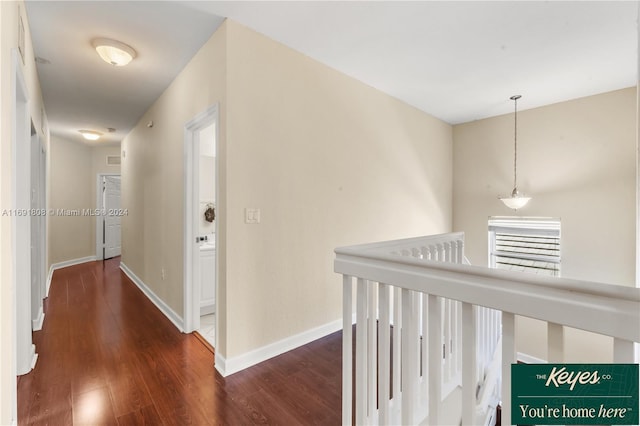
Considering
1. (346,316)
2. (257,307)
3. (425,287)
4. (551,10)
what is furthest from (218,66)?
(551,10)

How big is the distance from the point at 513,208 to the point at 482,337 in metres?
2.75

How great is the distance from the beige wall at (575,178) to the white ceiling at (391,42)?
13.9 inches

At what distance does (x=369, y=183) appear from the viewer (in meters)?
3.43

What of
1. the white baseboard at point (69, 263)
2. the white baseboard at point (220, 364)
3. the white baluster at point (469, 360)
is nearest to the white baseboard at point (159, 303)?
the white baseboard at point (220, 364)

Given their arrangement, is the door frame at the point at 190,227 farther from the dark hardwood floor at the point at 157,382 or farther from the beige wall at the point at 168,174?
the dark hardwood floor at the point at 157,382

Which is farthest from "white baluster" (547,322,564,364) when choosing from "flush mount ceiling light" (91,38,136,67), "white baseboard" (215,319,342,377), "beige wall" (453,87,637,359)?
"beige wall" (453,87,637,359)

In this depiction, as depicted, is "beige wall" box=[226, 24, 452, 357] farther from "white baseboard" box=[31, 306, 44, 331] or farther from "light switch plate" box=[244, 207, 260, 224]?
"white baseboard" box=[31, 306, 44, 331]

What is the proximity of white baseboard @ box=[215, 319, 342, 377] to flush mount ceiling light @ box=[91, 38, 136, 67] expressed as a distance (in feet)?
8.78

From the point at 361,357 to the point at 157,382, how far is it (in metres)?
1.66

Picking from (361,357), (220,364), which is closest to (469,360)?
(361,357)

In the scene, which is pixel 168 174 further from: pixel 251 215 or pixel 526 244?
pixel 526 244

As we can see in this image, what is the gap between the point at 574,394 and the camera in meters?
0.71

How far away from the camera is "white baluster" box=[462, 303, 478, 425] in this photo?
88cm

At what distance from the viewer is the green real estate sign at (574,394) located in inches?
26.0
